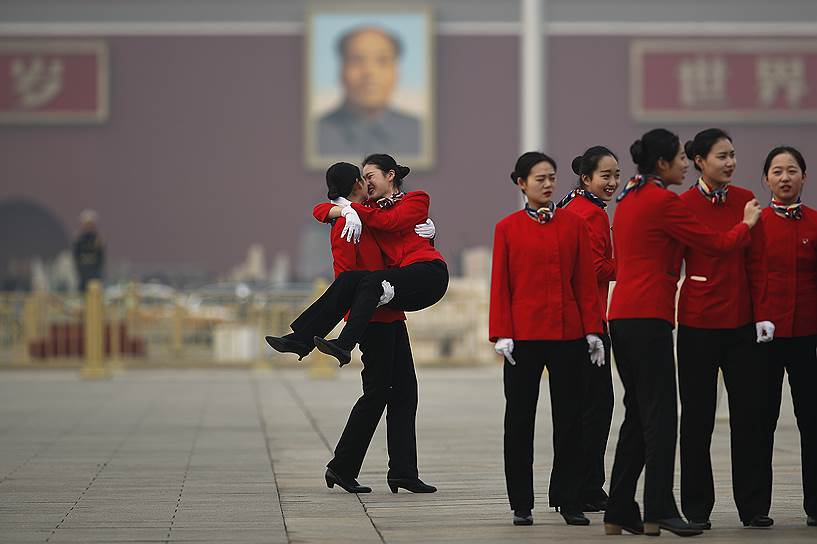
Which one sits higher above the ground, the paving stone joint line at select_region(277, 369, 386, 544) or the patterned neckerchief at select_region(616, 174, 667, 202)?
the patterned neckerchief at select_region(616, 174, 667, 202)

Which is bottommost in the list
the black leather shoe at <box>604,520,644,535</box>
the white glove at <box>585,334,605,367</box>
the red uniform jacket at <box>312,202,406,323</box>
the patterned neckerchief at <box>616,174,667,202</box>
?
the black leather shoe at <box>604,520,644,535</box>

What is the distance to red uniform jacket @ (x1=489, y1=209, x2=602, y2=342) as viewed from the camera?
6180 millimetres

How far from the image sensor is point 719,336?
6059mm

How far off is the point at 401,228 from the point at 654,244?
66.5 inches

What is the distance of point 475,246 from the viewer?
3525cm

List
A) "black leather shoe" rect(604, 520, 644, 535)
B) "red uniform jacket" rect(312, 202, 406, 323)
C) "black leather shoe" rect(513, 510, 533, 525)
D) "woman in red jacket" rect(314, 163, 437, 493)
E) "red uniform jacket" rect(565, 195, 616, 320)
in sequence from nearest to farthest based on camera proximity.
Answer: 1. "black leather shoe" rect(604, 520, 644, 535)
2. "black leather shoe" rect(513, 510, 533, 525)
3. "red uniform jacket" rect(565, 195, 616, 320)
4. "red uniform jacket" rect(312, 202, 406, 323)
5. "woman in red jacket" rect(314, 163, 437, 493)

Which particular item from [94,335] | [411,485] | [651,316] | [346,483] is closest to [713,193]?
[651,316]

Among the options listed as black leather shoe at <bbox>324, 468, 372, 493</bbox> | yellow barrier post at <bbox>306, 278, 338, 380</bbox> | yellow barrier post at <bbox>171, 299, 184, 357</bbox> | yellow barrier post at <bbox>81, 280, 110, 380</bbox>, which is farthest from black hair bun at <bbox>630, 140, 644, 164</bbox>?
yellow barrier post at <bbox>171, 299, 184, 357</bbox>

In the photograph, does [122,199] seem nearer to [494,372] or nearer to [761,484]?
[494,372]

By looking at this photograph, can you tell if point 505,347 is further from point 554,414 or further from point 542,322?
point 554,414

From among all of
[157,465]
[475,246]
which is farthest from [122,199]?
[157,465]

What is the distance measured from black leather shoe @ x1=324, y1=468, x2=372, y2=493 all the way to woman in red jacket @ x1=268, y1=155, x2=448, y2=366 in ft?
2.20

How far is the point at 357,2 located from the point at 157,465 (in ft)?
88.2

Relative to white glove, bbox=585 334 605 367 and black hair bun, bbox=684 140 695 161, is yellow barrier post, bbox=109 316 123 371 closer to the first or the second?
white glove, bbox=585 334 605 367
